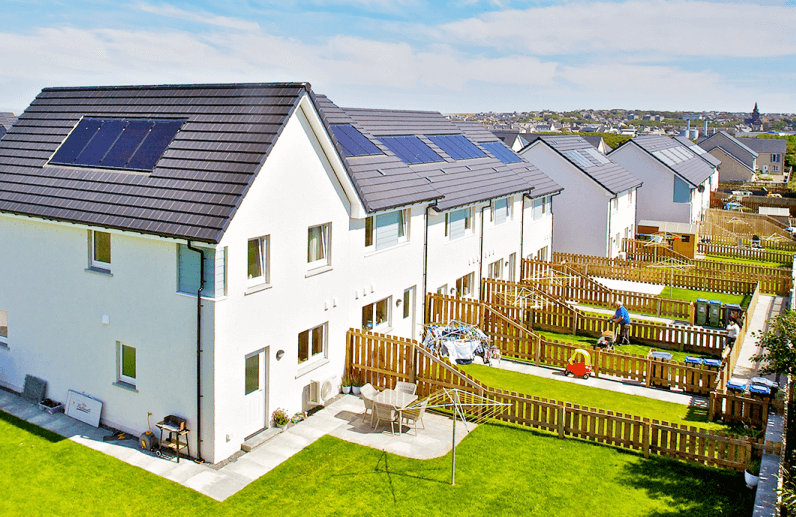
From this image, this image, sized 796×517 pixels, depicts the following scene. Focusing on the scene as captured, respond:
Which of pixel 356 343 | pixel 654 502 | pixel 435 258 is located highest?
pixel 435 258

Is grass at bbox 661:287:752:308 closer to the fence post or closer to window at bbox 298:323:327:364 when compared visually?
the fence post

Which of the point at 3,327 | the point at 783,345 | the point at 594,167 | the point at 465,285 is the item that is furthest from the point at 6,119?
the point at 783,345

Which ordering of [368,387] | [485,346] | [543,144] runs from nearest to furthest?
1. [368,387]
2. [485,346]
3. [543,144]

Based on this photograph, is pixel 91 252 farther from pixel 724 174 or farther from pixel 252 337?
pixel 724 174

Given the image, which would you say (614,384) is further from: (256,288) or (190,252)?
(190,252)

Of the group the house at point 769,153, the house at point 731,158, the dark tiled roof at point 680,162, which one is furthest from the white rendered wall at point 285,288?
the house at point 769,153

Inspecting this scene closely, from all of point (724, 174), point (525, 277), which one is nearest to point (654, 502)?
point (525, 277)
